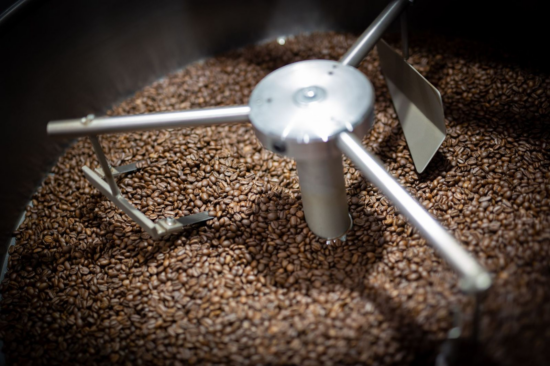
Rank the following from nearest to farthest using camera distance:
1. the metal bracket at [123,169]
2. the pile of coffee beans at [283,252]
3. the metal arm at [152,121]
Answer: the pile of coffee beans at [283,252]
the metal arm at [152,121]
the metal bracket at [123,169]

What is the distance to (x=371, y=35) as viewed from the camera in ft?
4.60

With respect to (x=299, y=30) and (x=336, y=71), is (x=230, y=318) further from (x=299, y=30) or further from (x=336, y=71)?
(x=299, y=30)

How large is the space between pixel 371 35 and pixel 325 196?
1.59ft

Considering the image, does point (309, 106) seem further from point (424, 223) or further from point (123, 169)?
point (123, 169)

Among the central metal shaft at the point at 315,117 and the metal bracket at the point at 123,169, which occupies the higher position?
the central metal shaft at the point at 315,117

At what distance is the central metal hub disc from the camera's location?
3.54 ft

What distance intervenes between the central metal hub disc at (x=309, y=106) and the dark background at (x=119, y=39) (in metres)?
0.90

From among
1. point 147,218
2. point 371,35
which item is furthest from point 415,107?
point 147,218

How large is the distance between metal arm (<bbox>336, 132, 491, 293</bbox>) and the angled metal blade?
0.45 metres

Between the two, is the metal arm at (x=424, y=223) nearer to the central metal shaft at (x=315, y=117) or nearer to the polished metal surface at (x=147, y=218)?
the central metal shaft at (x=315, y=117)

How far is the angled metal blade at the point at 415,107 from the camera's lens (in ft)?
4.71

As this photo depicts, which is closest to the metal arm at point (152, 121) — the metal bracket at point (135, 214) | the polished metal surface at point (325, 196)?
the metal bracket at point (135, 214)

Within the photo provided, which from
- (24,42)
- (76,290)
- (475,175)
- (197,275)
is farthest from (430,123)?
(24,42)

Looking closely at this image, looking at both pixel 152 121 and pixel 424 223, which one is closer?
pixel 424 223
